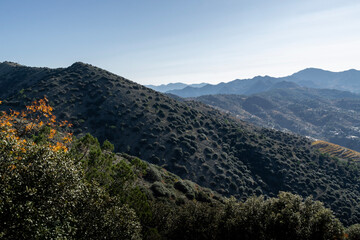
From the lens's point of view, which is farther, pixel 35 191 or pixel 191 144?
pixel 191 144

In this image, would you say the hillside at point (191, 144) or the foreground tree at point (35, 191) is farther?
the hillside at point (191, 144)

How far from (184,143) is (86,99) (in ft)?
178

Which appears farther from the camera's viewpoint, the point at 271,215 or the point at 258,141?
the point at 258,141

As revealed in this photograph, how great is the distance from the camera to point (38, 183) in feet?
38.6

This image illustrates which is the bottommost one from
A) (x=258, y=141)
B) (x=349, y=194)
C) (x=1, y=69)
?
(x=349, y=194)

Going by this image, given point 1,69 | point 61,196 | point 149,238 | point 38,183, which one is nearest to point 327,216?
point 149,238

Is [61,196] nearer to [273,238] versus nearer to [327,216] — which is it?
[273,238]

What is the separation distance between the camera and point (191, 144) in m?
83.0

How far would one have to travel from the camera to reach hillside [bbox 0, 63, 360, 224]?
239 feet

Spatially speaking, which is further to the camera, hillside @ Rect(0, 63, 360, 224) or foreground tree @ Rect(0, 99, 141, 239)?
hillside @ Rect(0, 63, 360, 224)

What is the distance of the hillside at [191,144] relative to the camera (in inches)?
2864

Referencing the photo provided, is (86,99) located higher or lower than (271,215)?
higher

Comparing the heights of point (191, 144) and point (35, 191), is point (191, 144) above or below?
below

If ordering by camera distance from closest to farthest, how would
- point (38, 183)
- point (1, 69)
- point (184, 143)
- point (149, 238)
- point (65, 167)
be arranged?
1. point (38, 183)
2. point (65, 167)
3. point (149, 238)
4. point (184, 143)
5. point (1, 69)
